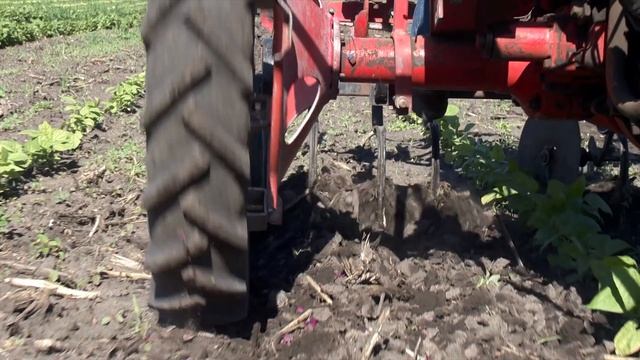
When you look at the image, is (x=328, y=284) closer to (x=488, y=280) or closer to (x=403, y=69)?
(x=488, y=280)

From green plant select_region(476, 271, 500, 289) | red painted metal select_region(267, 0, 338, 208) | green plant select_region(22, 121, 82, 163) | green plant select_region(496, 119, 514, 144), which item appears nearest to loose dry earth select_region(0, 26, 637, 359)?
green plant select_region(476, 271, 500, 289)

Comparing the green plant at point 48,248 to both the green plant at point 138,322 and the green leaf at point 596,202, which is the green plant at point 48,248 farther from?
the green leaf at point 596,202

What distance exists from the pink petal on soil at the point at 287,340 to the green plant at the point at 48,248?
102cm

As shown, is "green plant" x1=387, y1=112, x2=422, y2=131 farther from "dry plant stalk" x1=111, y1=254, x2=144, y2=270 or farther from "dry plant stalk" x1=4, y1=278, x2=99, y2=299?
"dry plant stalk" x1=4, y1=278, x2=99, y2=299

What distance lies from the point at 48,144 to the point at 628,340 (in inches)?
118

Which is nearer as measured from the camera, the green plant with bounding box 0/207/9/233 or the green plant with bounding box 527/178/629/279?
the green plant with bounding box 527/178/629/279

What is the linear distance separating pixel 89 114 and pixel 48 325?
270 centimetres

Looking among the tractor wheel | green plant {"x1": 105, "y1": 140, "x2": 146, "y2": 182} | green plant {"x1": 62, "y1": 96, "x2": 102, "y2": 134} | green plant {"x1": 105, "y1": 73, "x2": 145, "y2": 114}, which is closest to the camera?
the tractor wheel

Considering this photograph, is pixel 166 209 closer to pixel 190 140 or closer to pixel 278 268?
pixel 190 140

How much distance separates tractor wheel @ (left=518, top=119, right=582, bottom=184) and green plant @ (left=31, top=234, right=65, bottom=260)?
6.39 ft

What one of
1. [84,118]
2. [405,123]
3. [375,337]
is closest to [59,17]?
[84,118]

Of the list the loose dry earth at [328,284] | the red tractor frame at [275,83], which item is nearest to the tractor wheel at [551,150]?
the loose dry earth at [328,284]

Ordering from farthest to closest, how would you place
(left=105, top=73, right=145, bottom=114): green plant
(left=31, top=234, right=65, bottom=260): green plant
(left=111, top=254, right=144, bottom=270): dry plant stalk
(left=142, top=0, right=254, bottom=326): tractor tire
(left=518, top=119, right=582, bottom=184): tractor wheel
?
(left=105, top=73, right=145, bottom=114): green plant, (left=518, top=119, right=582, bottom=184): tractor wheel, (left=31, top=234, right=65, bottom=260): green plant, (left=111, top=254, right=144, bottom=270): dry plant stalk, (left=142, top=0, right=254, bottom=326): tractor tire

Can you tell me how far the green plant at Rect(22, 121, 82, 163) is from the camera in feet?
12.7
